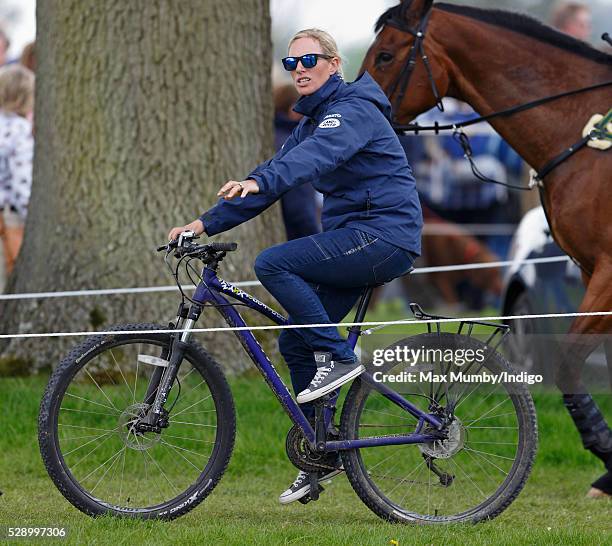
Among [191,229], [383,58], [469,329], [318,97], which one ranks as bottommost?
[469,329]

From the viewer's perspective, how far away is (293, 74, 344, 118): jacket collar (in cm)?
605

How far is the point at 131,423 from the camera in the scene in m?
6.11

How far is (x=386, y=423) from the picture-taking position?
6250 millimetres

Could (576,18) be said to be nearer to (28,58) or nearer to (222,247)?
(28,58)

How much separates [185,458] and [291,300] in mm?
964

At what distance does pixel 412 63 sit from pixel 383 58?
0.20 metres

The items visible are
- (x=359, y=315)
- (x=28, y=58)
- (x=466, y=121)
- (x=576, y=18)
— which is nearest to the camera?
(x=359, y=315)

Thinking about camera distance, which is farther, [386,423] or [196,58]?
[196,58]

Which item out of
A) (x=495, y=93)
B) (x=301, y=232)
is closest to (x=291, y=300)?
(x=495, y=93)

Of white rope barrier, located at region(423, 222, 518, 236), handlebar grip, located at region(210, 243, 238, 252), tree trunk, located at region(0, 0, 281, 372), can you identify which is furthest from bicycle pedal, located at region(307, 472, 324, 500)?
white rope barrier, located at region(423, 222, 518, 236)

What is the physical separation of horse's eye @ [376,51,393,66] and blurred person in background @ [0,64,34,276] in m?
4.35

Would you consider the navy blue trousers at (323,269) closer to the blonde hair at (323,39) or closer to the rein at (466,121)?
the blonde hair at (323,39)

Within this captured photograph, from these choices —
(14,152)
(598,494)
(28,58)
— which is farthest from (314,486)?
(28,58)

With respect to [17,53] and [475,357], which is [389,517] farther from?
[17,53]
